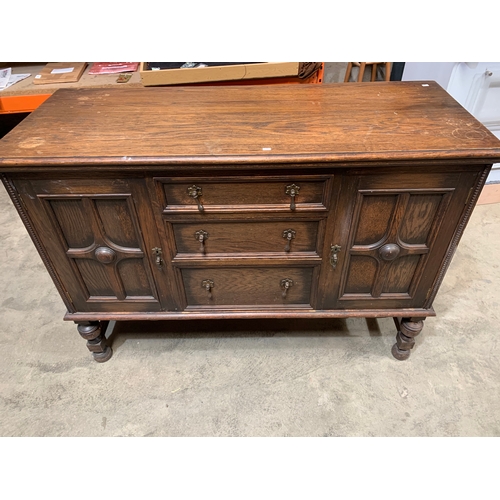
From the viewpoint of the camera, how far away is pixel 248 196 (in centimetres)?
108

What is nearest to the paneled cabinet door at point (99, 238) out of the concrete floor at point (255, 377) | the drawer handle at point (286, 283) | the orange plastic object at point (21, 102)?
the concrete floor at point (255, 377)

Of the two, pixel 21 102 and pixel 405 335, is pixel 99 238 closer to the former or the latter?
pixel 405 335

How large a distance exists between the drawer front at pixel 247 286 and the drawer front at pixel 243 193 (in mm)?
256

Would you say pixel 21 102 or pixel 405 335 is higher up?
pixel 21 102

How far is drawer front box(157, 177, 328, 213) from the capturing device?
3.43ft

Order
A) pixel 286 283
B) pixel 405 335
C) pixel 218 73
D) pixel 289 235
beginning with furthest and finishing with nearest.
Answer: pixel 218 73 < pixel 405 335 < pixel 286 283 < pixel 289 235

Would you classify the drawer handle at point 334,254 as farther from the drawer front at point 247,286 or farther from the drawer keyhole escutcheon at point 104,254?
the drawer keyhole escutcheon at point 104,254

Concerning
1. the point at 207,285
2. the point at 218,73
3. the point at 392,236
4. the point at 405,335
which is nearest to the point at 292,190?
the point at 392,236

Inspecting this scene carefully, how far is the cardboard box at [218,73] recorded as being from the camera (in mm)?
1833

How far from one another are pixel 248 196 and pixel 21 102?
184 centimetres

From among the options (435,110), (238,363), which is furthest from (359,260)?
(238,363)

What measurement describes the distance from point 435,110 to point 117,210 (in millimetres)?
1036

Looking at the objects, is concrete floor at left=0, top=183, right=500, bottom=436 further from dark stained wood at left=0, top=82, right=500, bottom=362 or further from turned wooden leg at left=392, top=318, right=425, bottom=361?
dark stained wood at left=0, top=82, right=500, bottom=362

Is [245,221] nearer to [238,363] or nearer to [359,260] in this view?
[359,260]
